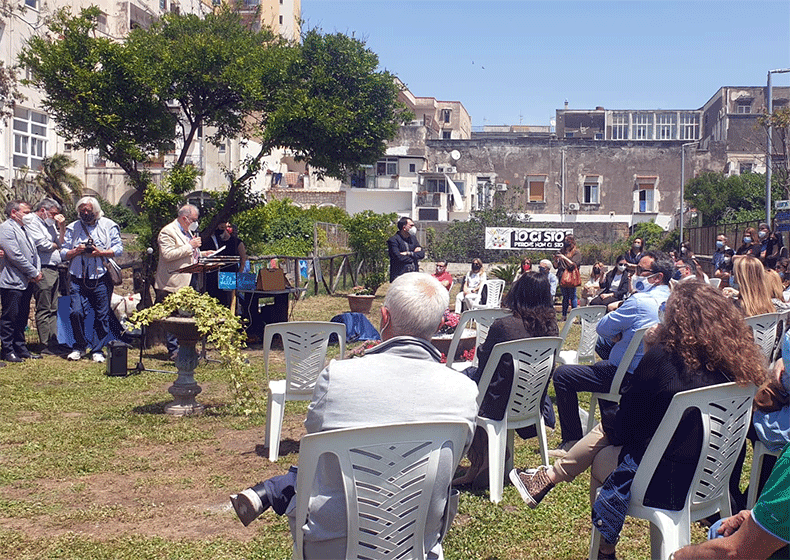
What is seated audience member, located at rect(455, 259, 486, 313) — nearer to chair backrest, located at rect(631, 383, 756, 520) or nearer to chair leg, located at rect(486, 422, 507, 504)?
chair leg, located at rect(486, 422, 507, 504)

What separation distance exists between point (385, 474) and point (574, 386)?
3.43 meters

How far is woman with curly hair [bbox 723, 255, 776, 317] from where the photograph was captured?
20.0 ft

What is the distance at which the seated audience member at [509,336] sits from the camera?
17.0 feet

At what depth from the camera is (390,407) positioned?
111 inches

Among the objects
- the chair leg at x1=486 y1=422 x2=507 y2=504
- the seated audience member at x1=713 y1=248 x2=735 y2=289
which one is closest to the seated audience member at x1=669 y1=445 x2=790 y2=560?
the chair leg at x1=486 y1=422 x2=507 y2=504

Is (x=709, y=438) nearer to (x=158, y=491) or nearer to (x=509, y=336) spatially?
(x=509, y=336)

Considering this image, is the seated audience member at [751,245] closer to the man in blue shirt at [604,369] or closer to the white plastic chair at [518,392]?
the man in blue shirt at [604,369]

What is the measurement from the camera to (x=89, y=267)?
945 cm

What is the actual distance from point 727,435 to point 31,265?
808cm

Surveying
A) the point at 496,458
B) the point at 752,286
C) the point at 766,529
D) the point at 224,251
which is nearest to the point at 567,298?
the point at 224,251

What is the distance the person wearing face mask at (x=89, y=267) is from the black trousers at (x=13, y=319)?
1.71ft

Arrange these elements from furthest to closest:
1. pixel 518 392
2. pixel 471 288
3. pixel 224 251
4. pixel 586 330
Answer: pixel 471 288, pixel 224 251, pixel 586 330, pixel 518 392

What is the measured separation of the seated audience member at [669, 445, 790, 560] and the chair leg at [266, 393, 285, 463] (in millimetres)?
3698

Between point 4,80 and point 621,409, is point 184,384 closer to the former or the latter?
point 621,409
